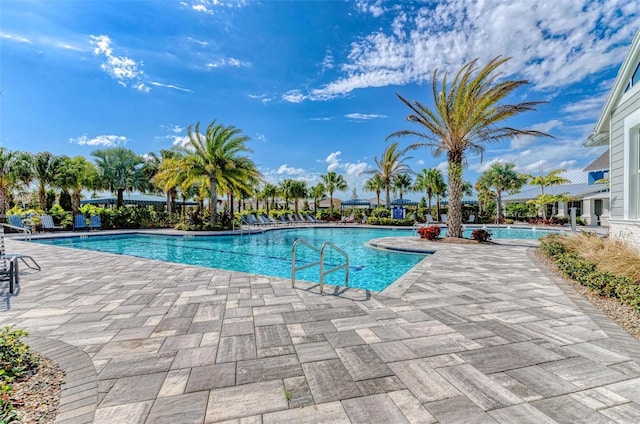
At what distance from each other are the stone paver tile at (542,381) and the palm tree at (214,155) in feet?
54.7

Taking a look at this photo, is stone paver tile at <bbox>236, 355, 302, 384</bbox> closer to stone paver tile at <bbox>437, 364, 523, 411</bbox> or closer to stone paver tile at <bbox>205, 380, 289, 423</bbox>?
stone paver tile at <bbox>205, 380, 289, 423</bbox>

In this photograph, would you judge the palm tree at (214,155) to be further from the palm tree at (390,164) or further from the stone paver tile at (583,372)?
the stone paver tile at (583,372)

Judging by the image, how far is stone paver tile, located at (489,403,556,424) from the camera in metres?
1.79

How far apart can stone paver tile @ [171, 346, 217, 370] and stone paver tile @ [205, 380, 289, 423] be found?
0.47 m

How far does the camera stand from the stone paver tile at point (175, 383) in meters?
2.09

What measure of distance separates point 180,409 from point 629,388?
3179mm

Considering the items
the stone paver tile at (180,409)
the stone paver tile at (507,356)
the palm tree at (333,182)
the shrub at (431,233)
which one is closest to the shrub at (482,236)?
the shrub at (431,233)

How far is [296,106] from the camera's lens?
68.0 ft

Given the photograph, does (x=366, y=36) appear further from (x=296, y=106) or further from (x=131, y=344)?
(x=131, y=344)

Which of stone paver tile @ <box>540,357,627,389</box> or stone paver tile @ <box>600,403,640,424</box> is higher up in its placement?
stone paver tile @ <box>600,403,640,424</box>

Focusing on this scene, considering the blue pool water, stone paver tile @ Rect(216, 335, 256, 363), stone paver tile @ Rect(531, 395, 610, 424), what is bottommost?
the blue pool water

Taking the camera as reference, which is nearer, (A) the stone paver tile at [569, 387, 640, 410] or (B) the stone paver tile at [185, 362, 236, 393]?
(A) the stone paver tile at [569, 387, 640, 410]

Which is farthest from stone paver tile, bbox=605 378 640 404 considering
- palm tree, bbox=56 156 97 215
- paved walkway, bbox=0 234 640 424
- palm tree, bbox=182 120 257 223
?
palm tree, bbox=56 156 97 215

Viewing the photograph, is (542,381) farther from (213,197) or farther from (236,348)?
(213,197)
